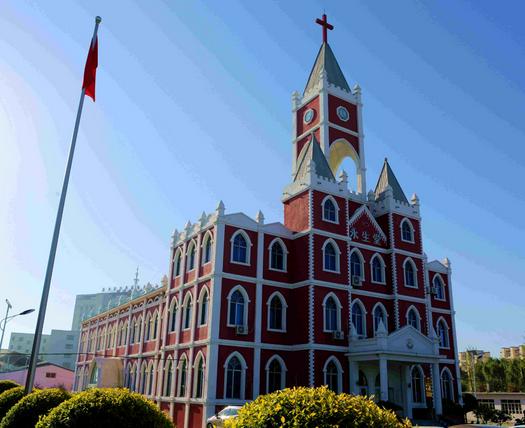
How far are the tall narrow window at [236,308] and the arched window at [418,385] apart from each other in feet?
35.2

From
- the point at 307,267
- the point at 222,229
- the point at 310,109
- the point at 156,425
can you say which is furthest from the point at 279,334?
the point at 156,425

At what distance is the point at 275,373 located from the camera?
26.8m

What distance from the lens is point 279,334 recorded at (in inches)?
1079

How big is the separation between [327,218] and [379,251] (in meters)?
4.62

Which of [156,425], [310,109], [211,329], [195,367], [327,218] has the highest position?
[310,109]

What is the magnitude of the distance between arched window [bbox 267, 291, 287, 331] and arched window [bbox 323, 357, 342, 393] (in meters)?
3.01

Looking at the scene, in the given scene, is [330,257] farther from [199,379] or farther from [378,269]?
[199,379]

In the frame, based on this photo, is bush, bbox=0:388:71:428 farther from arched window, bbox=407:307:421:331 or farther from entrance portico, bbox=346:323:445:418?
arched window, bbox=407:307:421:331

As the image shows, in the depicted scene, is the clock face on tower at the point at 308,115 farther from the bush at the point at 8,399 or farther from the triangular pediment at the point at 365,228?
the bush at the point at 8,399

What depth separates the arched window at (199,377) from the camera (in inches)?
1005

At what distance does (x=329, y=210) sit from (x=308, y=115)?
325 inches

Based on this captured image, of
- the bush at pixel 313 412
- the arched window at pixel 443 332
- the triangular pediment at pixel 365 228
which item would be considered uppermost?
the triangular pediment at pixel 365 228

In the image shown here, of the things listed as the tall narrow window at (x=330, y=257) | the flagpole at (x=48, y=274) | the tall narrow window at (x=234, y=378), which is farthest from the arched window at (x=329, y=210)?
the flagpole at (x=48, y=274)

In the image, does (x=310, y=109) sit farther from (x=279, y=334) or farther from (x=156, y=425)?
(x=156, y=425)
